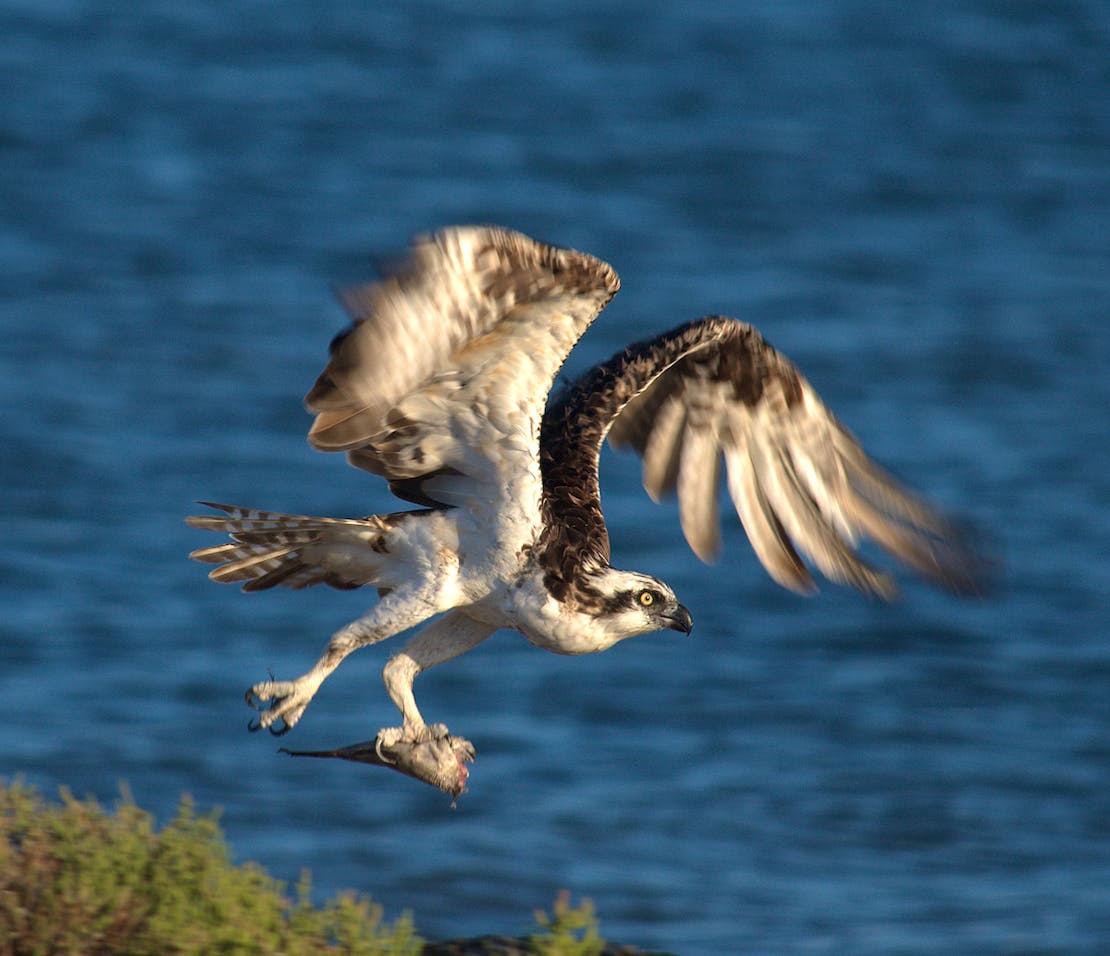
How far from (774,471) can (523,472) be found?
73.9 inches

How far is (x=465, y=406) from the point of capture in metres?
6.68

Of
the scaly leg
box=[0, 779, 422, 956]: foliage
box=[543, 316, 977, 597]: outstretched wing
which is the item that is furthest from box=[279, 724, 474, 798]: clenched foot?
box=[543, 316, 977, 597]: outstretched wing

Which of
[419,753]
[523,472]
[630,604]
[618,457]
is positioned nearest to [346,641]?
[419,753]

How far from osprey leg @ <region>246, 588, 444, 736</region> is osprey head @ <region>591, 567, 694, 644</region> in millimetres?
606

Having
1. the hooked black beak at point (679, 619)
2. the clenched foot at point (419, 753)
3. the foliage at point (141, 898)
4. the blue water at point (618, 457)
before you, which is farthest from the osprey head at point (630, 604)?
the blue water at point (618, 457)

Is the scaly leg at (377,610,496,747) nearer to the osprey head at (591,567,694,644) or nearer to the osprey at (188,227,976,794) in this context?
the osprey at (188,227,976,794)

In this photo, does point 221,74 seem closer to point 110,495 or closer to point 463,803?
point 110,495

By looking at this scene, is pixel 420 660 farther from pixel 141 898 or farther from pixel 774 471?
pixel 774 471

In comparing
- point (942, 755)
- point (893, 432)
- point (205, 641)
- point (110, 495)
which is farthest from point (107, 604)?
point (893, 432)

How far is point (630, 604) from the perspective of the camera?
22.7 ft

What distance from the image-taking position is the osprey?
6.05 metres

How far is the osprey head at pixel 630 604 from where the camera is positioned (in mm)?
6879

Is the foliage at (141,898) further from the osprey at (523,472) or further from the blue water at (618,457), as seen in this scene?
the blue water at (618,457)

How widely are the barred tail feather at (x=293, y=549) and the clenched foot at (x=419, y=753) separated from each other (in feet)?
2.12
